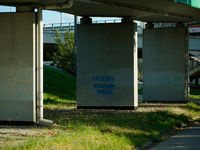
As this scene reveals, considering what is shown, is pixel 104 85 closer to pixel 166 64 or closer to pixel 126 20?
pixel 126 20

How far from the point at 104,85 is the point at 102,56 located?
1590 mm

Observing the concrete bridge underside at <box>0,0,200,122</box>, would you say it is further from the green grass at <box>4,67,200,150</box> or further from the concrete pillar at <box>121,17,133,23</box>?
the green grass at <box>4,67,200,150</box>

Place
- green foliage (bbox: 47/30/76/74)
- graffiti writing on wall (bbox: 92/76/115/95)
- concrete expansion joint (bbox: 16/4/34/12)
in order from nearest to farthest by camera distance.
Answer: concrete expansion joint (bbox: 16/4/34/12)
graffiti writing on wall (bbox: 92/76/115/95)
green foliage (bbox: 47/30/76/74)

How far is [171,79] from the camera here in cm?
2406

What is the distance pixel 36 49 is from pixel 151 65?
12942 mm

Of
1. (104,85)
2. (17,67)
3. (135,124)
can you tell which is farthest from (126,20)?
(17,67)

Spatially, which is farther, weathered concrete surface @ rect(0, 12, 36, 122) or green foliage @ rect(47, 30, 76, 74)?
green foliage @ rect(47, 30, 76, 74)

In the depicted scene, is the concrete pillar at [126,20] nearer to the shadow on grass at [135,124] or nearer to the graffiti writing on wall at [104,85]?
the graffiti writing on wall at [104,85]

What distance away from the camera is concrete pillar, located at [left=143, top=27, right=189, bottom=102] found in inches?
944

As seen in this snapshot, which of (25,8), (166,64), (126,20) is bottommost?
(166,64)

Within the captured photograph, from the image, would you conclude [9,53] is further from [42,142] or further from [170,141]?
[170,141]

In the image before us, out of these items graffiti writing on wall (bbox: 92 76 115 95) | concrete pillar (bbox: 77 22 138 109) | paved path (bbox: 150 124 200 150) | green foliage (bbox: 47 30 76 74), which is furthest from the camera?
green foliage (bbox: 47 30 76 74)

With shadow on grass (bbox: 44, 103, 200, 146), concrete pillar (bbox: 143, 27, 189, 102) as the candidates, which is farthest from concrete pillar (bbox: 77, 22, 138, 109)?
concrete pillar (bbox: 143, 27, 189, 102)

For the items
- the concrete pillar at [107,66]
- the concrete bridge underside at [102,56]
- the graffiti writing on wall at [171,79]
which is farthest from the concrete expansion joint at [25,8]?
the graffiti writing on wall at [171,79]
